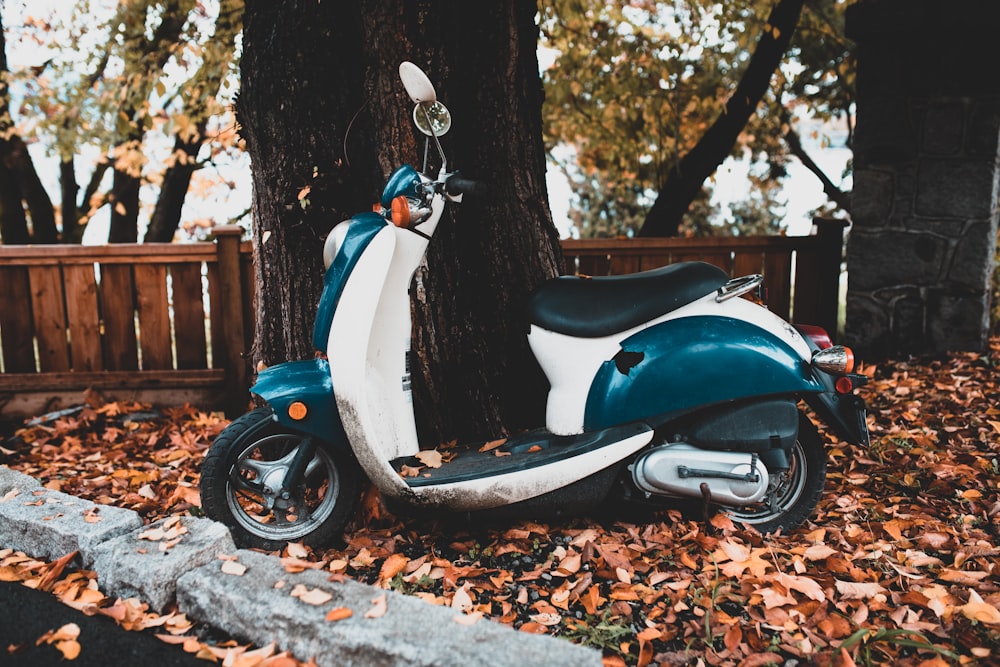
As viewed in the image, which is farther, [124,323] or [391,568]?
[124,323]

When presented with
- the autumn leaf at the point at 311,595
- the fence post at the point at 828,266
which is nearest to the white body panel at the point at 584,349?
the autumn leaf at the point at 311,595

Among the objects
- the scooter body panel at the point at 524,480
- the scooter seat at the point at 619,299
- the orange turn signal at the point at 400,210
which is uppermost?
the orange turn signal at the point at 400,210

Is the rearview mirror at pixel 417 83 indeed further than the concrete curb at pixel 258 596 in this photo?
Yes

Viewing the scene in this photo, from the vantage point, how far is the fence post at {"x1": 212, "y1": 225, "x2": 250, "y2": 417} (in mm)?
4941

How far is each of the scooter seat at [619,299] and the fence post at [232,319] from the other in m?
2.85

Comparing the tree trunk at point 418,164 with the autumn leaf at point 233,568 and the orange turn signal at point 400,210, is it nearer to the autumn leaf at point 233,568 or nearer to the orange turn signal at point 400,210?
the orange turn signal at point 400,210

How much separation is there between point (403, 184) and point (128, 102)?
18.7 ft

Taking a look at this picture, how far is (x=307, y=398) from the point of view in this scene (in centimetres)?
251

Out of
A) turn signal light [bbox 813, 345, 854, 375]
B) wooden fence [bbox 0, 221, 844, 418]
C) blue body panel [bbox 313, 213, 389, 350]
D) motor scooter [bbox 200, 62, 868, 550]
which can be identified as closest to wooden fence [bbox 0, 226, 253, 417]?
wooden fence [bbox 0, 221, 844, 418]

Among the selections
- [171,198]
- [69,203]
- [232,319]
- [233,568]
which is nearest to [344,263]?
[233,568]

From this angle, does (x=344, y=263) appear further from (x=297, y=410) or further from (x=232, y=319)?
(x=232, y=319)

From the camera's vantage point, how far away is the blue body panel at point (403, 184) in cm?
252

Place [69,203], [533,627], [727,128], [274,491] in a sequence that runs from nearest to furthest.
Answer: [533,627] → [274,491] → [727,128] → [69,203]

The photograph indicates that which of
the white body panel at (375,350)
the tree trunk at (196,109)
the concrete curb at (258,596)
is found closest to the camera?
the concrete curb at (258,596)
